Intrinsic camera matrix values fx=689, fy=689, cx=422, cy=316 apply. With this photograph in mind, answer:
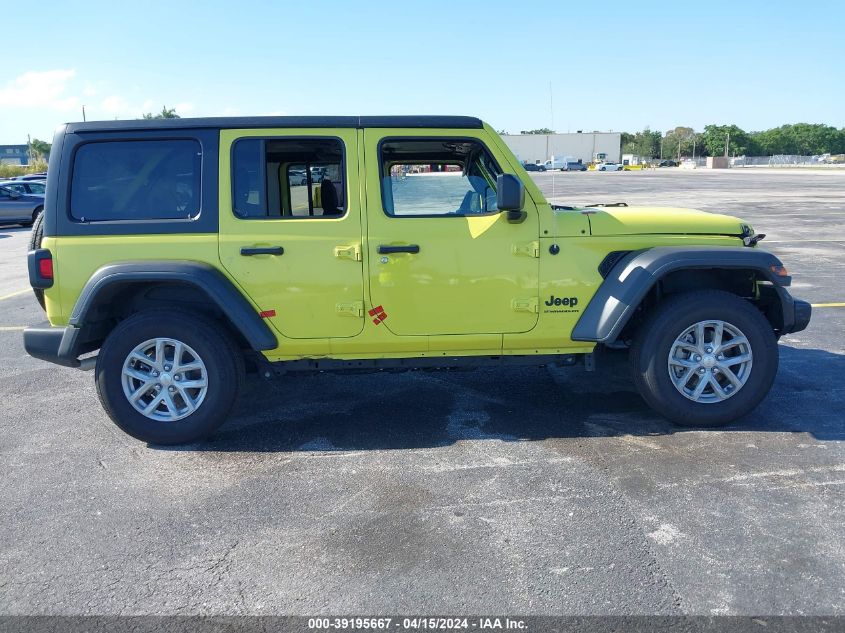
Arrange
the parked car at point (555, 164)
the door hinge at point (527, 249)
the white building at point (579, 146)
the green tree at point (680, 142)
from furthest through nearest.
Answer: the green tree at point (680, 142) → the white building at point (579, 146) → the parked car at point (555, 164) → the door hinge at point (527, 249)

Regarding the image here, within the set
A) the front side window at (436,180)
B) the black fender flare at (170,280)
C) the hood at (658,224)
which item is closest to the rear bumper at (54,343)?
the black fender flare at (170,280)

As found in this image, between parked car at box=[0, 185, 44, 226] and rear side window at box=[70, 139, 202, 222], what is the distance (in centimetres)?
1858

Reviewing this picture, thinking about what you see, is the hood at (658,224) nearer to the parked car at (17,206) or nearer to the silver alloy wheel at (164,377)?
the silver alloy wheel at (164,377)

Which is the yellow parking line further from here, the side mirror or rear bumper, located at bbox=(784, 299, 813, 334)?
rear bumper, located at bbox=(784, 299, 813, 334)

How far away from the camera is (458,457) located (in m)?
4.23

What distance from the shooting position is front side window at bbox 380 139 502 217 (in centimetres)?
444

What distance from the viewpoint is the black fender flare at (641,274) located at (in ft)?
14.1

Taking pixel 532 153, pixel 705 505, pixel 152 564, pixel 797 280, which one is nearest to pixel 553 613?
pixel 705 505

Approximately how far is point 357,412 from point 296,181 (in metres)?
1.71

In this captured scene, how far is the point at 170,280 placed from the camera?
4.24 metres

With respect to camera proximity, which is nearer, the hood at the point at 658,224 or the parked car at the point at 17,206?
the hood at the point at 658,224

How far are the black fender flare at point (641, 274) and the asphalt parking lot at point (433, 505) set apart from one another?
0.73 m

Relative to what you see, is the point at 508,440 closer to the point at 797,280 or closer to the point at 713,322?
the point at 713,322

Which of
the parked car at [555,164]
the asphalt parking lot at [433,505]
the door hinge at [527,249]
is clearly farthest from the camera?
the parked car at [555,164]
